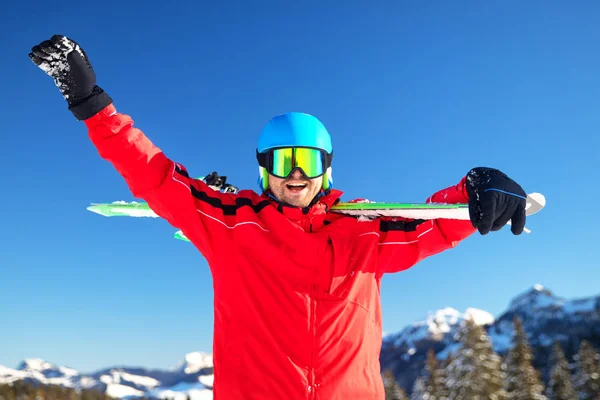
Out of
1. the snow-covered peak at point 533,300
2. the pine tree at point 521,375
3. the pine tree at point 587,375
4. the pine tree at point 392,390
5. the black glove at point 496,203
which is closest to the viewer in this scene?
the black glove at point 496,203

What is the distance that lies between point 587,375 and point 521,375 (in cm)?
545

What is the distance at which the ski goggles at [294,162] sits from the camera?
167 inches

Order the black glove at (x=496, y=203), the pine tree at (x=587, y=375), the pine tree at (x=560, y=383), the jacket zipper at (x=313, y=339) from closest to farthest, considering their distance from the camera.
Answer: the jacket zipper at (x=313, y=339) → the black glove at (x=496, y=203) → the pine tree at (x=560, y=383) → the pine tree at (x=587, y=375)

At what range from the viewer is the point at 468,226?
4.28 m

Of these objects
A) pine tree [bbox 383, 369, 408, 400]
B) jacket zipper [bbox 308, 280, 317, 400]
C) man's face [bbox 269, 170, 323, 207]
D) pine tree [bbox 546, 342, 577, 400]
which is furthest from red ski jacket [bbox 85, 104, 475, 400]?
pine tree [bbox 383, 369, 408, 400]

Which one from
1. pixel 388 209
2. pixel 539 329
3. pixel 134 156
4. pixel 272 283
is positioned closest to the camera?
pixel 134 156

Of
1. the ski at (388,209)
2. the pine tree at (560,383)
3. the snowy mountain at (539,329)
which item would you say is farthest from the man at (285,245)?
the snowy mountain at (539,329)

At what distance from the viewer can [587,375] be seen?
28.3 meters

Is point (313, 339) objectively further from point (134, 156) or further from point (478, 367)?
point (478, 367)

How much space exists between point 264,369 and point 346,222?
4.61ft

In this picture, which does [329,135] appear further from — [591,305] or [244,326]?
[591,305]

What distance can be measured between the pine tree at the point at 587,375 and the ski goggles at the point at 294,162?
2927 cm

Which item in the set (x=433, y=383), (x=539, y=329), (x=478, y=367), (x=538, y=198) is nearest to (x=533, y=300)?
(x=539, y=329)

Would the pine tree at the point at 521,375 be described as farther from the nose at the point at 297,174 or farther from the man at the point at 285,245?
the nose at the point at 297,174
